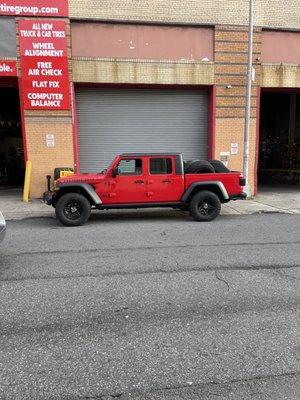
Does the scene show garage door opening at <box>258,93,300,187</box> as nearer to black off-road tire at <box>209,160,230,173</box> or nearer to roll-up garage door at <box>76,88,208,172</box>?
roll-up garage door at <box>76,88,208,172</box>

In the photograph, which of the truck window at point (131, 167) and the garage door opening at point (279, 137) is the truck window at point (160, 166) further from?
the garage door opening at point (279, 137)

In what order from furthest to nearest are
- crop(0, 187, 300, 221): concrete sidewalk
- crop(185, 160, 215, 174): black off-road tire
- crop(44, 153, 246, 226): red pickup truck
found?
crop(0, 187, 300, 221): concrete sidewalk, crop(185, 160, 215, 174): black off-road tire, crop(44, 153, 246, 226): red pickup truck

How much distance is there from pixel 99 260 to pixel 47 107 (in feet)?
28.6

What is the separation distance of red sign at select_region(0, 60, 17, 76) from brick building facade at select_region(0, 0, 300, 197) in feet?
0.45

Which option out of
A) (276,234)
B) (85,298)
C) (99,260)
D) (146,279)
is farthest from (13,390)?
(276,234)

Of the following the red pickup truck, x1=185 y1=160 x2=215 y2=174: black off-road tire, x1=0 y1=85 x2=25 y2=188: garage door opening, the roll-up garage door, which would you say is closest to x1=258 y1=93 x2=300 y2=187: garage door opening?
the roll-up garage door

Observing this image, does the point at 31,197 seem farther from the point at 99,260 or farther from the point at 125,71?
the point at 99,260

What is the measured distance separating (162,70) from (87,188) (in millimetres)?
6640

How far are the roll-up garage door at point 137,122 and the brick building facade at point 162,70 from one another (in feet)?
0.13

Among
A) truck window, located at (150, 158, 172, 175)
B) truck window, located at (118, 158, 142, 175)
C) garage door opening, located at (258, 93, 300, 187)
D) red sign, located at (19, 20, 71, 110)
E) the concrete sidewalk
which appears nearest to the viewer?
truck window, located at (118, 158, 142, 175)

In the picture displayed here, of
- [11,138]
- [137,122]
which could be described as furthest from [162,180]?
[11,138]

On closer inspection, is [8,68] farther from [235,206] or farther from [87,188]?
[235,206]

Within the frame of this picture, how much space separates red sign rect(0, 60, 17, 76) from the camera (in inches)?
507

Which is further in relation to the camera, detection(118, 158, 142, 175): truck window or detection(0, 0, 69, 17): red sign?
detection(0, 0, 69, 17): red sign
